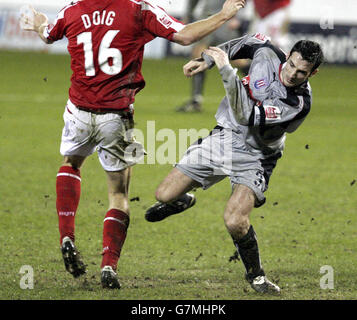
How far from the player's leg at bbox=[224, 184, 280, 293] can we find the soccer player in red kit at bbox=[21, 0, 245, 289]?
71 cm

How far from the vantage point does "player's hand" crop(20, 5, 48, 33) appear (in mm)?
5426

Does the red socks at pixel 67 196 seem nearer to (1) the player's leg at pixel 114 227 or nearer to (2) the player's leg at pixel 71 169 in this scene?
Result: (2) the player's leg at pixel 71 169

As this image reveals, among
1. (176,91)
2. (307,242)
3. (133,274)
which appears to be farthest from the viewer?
(176,91)

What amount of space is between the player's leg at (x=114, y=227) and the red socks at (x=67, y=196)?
23 cm

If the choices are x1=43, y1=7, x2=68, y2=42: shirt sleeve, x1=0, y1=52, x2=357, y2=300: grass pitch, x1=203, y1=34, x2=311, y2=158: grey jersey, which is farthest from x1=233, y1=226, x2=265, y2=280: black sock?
x1=43, y1=7, x2=68, y2=42: shirt sleeve

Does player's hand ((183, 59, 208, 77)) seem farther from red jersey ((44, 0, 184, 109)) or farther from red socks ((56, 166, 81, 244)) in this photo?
red socks ((56, 166, 81, 244))

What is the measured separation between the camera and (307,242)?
616 centimetres

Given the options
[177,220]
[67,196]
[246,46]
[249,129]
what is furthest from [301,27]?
[67,196]

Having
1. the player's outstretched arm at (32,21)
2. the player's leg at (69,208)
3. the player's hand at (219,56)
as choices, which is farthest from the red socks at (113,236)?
the player's outstretched arm at (32,21)

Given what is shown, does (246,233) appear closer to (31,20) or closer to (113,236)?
(113,236)

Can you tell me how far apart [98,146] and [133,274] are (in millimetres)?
885

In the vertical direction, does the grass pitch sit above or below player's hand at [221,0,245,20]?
below

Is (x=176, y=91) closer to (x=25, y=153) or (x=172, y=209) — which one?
(x=25, y=153)

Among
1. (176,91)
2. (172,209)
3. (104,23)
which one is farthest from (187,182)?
(176,91)
